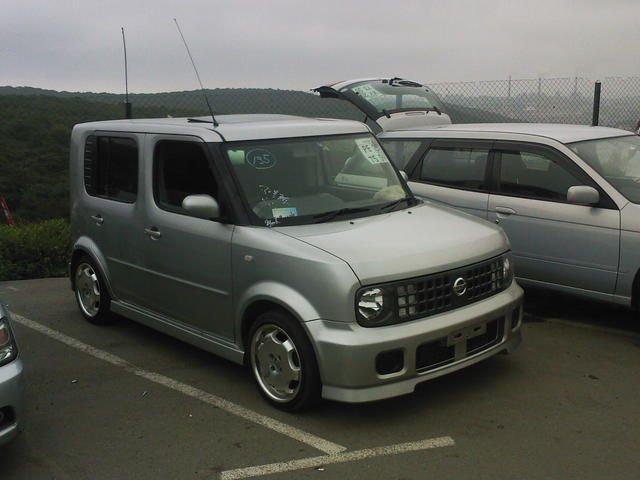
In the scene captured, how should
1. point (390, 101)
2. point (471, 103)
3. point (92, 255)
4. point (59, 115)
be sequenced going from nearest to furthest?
point (92, 255) < point (390, 101) < point (471, 103) < point (59, 115)

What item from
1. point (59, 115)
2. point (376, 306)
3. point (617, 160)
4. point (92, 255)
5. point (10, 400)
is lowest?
point (10, 400)

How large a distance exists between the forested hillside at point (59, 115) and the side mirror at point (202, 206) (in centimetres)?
367

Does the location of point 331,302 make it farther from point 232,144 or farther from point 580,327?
point 580,327

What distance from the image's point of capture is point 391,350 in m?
3.84

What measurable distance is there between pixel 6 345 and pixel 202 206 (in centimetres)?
143

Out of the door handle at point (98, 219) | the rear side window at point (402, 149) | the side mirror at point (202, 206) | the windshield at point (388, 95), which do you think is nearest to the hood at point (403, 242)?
the side mirror at point (202, 206)

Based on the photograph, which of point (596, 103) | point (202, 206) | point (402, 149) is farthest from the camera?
point (596, 103)

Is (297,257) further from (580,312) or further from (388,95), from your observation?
(388,95)

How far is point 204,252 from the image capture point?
4625mm

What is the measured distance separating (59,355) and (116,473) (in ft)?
7.08

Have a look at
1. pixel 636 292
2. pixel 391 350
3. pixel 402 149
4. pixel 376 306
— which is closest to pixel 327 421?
pixel 391 350

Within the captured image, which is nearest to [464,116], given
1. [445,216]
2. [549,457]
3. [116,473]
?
[445,216]

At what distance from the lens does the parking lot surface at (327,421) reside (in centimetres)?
361

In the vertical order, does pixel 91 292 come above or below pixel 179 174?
below
